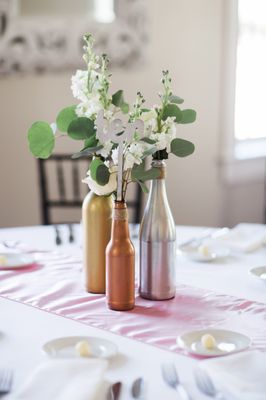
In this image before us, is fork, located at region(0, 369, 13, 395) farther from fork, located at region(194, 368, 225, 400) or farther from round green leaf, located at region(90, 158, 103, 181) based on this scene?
round green leaf, located at region(90, 158, 103, 181)

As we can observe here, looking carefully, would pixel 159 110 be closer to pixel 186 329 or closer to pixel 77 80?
pixel 77 80

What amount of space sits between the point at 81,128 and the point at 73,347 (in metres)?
0.49

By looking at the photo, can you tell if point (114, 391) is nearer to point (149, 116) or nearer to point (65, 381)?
point (65, 381)

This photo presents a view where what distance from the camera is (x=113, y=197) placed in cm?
→ 165

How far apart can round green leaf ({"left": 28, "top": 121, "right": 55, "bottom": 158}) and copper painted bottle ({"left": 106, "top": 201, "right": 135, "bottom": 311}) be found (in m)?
0.24

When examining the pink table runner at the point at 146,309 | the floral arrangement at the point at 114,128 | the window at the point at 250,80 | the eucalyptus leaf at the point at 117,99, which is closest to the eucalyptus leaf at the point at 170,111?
the floral arrangement at the point at 114,128

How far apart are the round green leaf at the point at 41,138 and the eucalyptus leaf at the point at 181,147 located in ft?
0.92

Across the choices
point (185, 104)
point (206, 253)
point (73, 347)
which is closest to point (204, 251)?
point (206, 253)

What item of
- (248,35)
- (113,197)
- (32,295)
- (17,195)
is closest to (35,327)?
(32,295)

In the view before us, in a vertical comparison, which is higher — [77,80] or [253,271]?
[77,80]

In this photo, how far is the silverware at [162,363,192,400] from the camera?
1.15 m

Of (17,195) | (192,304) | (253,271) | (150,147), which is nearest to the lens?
(150,147)

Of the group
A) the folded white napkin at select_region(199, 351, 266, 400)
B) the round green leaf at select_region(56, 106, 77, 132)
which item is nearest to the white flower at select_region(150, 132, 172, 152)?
the round green leaf at select_region(56, 106, 77, 132)

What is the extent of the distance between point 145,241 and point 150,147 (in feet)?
0.75
